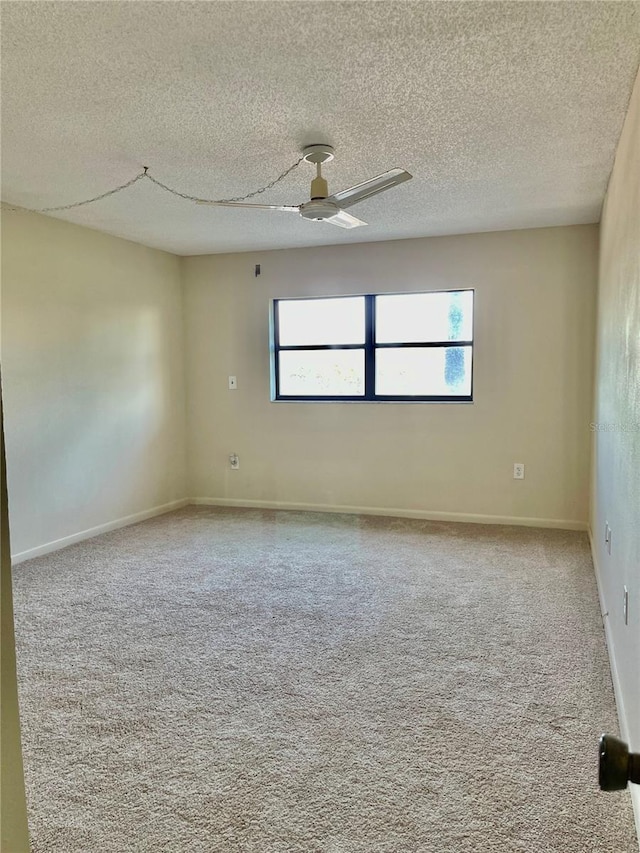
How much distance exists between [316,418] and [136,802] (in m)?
3.69

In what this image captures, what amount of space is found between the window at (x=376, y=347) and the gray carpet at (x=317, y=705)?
1.65 meters

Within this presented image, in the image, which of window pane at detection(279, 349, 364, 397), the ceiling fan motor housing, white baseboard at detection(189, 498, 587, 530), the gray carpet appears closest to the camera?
the gray carpet

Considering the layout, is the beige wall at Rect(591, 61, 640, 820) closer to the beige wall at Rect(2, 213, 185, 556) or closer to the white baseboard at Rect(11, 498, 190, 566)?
the white baseboard at Rect(11, 498, 190, 566)

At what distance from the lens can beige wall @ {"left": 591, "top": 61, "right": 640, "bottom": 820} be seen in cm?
180

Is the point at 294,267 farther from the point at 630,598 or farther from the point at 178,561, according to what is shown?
the point at 630,598

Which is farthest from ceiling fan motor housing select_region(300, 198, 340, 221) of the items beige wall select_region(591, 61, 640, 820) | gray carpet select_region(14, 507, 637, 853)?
gray carpet select_region(14, 507, 637, 853)

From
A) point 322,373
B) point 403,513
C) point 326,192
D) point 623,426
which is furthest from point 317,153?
point 403,513

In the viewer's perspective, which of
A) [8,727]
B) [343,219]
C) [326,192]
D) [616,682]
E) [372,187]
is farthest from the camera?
[343,219]

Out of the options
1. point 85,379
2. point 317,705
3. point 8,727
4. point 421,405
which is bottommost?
point 317,705

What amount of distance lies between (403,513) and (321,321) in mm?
1831

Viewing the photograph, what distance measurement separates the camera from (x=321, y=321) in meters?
5.11

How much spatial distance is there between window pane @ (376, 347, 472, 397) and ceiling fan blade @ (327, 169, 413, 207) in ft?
7.45

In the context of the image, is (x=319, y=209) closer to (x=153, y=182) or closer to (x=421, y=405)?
(x=153, y=182)

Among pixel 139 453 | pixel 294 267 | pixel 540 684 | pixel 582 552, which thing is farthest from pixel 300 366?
pixel 540 684
